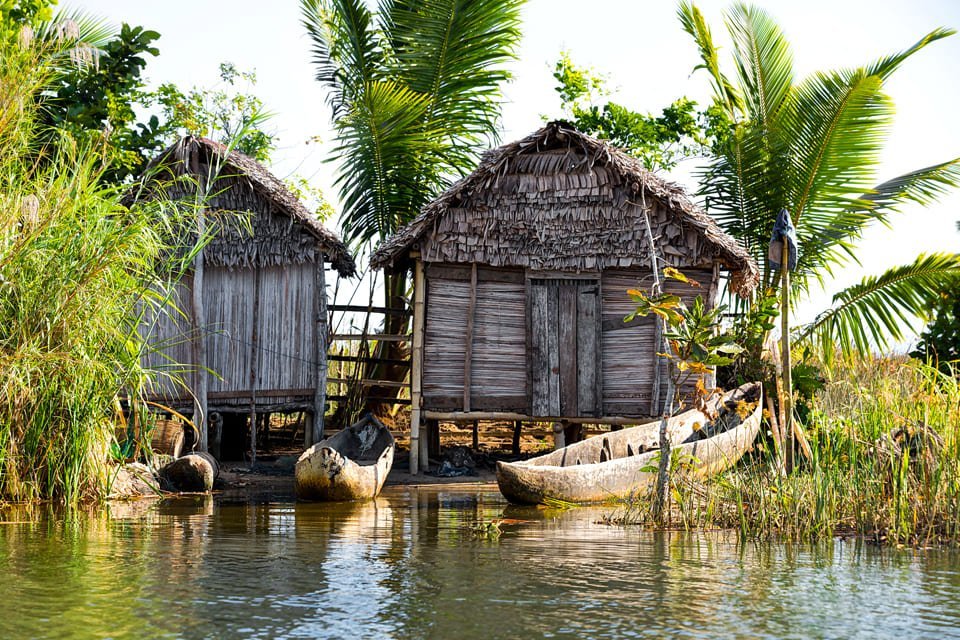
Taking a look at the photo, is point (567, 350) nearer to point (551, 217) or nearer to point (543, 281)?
point (543, 281)

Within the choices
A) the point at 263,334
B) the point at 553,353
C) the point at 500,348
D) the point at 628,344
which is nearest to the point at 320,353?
the point at 263,334

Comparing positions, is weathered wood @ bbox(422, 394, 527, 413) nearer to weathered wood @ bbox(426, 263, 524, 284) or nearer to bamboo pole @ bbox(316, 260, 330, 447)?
bamboo pole @ bbox(316, 260, 330, 447)

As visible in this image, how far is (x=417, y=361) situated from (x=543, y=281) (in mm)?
1782

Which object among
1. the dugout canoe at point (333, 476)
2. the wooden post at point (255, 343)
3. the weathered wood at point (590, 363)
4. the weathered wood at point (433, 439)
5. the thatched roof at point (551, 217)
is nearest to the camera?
the dugout canoe at point (333, 476)

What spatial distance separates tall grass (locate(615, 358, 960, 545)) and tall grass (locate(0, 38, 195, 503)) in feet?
12.7

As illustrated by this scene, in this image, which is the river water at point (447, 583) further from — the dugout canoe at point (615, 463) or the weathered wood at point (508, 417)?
the weathered wood at point (508, 417)

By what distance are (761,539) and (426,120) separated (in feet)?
34.7

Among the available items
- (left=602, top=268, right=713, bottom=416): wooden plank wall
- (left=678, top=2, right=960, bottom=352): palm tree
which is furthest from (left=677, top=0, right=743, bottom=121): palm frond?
(left=602, top=268, right=713, bottom=416): wooden plank wall

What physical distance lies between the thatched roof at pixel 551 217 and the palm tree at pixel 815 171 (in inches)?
138

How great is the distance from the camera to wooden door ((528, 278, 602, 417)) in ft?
40.6

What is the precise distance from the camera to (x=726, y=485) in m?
6.91

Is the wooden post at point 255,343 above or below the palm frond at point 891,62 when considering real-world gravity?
below

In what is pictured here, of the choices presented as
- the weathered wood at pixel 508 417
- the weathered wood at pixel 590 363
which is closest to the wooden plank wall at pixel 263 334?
the weathered wood at pixel 508 417

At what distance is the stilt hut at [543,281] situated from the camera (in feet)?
39.7
